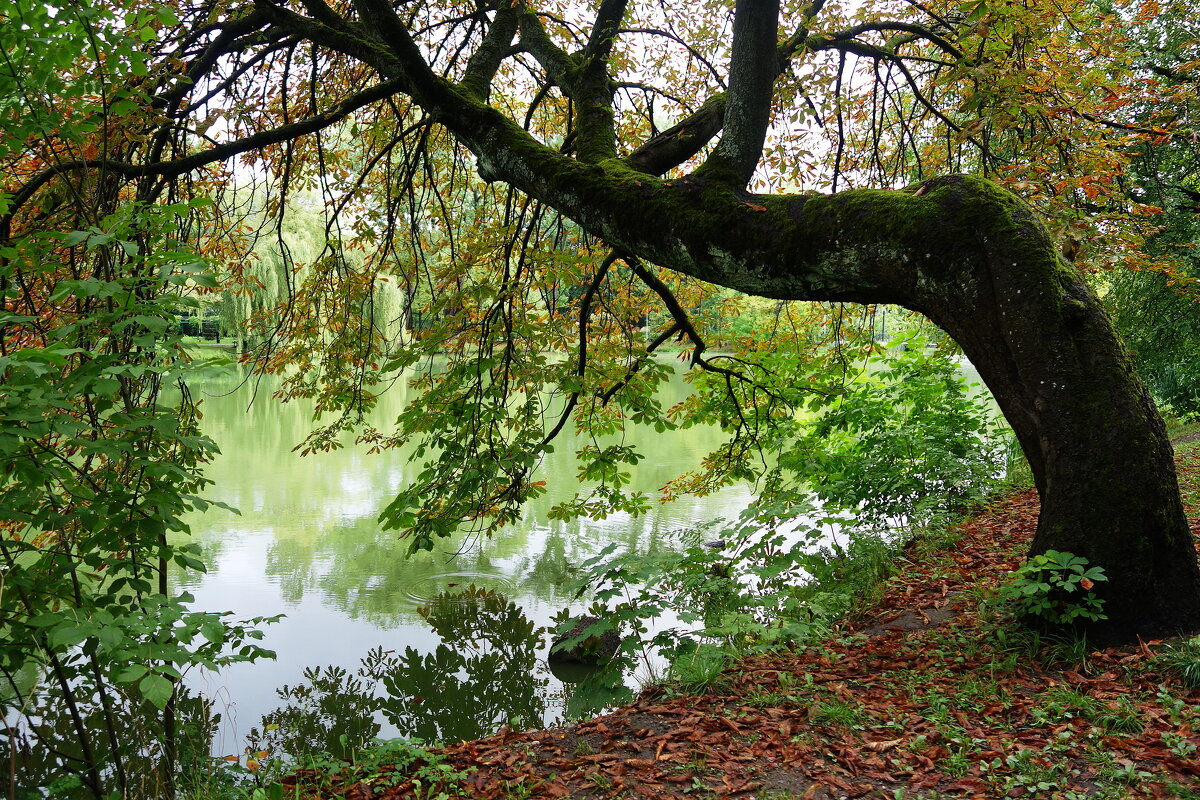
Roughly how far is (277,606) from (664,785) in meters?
5.28

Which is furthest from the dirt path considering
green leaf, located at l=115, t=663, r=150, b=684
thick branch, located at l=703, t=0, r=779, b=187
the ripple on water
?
the ripple on water

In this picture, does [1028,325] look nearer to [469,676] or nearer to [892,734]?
[892,734]

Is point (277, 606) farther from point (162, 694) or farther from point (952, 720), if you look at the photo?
point (952, 720)

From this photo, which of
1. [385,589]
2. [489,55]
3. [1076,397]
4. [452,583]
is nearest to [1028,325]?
[1076,397]

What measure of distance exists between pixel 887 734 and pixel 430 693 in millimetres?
3714

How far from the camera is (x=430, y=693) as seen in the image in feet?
17.2

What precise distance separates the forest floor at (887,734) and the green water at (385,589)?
2025 millimetres

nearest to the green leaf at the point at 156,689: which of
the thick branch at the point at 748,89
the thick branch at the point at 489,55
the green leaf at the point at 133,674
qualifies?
the green leaf at the point at 133,674

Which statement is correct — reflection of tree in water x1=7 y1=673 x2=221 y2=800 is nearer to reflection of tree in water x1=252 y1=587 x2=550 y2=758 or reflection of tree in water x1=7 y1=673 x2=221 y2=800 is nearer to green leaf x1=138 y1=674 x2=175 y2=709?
reflection of tree in water x1=252 y1=587 x2=550 y2=758

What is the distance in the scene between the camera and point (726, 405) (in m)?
5.27

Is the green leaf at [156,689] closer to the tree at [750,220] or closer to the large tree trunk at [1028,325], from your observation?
the tree at [750,220]

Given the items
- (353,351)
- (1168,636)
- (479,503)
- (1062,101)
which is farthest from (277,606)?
(1062,101)

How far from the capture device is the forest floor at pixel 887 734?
2.11 metres

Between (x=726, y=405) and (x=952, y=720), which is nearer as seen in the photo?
(x=952, y=720)
